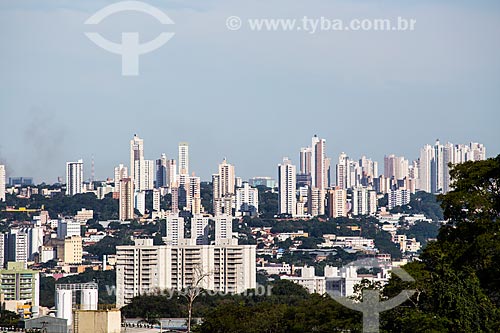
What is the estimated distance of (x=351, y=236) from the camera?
33.8 metres

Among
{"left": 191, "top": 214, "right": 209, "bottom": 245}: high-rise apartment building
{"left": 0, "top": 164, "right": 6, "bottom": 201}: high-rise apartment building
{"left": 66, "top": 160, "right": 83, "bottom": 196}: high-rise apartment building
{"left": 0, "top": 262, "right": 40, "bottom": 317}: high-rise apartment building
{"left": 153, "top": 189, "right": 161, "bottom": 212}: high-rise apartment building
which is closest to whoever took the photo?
{"left": 0, "top": 262, "right": 40, "bottom": 317}: high-rise apartment building

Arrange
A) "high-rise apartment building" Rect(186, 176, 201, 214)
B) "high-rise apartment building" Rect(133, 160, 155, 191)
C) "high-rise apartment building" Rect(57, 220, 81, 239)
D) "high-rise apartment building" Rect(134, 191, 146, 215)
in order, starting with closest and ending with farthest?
"high-rise apartment building" Rect(57, 220, 81, 239) → "high-rise apartment building" Rect(186, 176, 201, 214) → "high-rise apartment building" Rect(134, 191, 146, 215) → "high-rise apartment building" Rect(133, 160, 155, 191)

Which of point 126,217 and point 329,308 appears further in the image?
point 126,217

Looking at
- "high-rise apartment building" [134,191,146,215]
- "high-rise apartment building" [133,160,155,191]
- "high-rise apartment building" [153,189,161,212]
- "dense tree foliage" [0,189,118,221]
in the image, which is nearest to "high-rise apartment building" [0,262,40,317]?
"dense tree foliage" [0,189,118,221]

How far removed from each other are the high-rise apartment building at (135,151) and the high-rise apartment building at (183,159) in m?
1.41

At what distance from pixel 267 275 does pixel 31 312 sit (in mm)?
8642

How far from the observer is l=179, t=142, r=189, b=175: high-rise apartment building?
41938mm

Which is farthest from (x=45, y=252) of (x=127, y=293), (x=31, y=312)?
(x=31, y=312)

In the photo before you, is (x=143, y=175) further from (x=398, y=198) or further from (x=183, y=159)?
(x=398, y=198)

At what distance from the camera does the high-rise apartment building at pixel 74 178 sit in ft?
135

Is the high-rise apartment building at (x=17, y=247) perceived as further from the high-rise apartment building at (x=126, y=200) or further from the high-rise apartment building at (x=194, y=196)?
the high-rise apartment building at (x=194, y=196)

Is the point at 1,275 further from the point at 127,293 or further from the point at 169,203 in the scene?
the point at 169,203

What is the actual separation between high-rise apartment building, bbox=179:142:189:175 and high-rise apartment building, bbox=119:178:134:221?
15.1ft

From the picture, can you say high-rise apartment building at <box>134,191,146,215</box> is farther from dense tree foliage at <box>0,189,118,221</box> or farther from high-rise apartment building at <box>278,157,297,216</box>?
high-rise apartment building at <box>278,157,297,216</box>
